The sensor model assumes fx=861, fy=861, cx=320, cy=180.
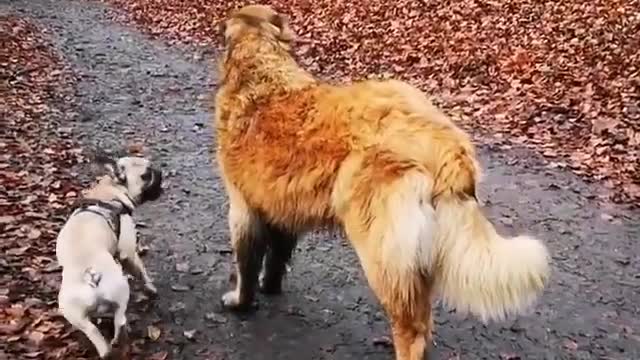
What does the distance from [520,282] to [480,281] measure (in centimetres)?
17

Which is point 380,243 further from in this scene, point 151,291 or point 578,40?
point 578,40

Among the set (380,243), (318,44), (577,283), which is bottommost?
(318,44)

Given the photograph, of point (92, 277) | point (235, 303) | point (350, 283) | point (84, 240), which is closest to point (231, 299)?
point (235, 303)

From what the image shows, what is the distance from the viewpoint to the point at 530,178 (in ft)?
26.0

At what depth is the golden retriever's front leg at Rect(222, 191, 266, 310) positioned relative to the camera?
516 centimetres

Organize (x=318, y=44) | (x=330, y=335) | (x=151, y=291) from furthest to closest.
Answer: (x=318, y=44)
(x=151, y=291)
(x=330, y=335)

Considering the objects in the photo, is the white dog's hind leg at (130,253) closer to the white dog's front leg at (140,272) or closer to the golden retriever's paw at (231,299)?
the white dog's front leg at (140,272)

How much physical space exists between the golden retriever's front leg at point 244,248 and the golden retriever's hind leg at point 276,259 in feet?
0.30

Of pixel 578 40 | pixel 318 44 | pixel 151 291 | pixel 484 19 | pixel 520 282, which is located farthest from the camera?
pixel 318 44

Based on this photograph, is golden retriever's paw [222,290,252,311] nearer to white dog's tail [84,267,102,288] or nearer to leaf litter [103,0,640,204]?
white dog's tail [84,267,102,288]

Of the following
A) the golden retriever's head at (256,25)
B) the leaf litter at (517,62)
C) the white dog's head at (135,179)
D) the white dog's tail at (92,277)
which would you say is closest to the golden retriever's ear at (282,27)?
the golden retriever's head at (256,25)

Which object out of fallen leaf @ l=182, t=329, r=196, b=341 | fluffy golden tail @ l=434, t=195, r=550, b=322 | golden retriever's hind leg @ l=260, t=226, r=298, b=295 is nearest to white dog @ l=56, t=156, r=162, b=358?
fallen leaf @ l=182, t=329, r=196, b=341

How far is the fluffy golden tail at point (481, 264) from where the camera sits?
380 centimetres

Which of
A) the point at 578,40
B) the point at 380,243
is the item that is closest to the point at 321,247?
the point at 380,243
